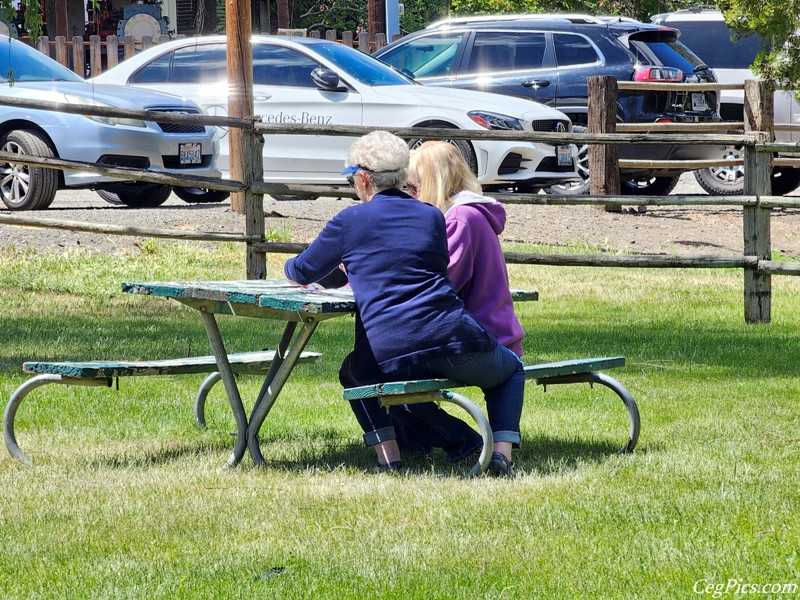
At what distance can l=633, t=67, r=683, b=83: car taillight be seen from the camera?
14789mm

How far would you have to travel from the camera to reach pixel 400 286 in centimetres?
463

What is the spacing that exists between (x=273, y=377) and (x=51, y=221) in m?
4.69

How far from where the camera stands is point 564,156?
44.5 ft

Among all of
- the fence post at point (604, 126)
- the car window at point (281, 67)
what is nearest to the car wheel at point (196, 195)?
the car window at point (281, 67)

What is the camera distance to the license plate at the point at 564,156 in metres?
13.5

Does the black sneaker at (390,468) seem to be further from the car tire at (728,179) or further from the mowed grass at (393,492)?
the car tire at (728,179)

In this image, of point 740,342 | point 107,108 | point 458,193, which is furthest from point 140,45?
point 458,193

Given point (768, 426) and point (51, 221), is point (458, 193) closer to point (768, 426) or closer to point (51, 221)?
point (768, 426)

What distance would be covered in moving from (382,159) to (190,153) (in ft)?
27.2

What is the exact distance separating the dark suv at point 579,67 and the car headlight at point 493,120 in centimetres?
158

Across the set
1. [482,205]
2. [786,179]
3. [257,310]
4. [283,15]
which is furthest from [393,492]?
[283,15]

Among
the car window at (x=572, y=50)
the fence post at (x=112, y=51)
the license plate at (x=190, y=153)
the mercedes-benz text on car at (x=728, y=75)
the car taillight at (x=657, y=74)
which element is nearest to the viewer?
the license plate at (x=190, y=153)

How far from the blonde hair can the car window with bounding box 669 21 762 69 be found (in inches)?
560

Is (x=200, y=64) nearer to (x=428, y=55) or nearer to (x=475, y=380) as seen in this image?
(x=428, y=55)
